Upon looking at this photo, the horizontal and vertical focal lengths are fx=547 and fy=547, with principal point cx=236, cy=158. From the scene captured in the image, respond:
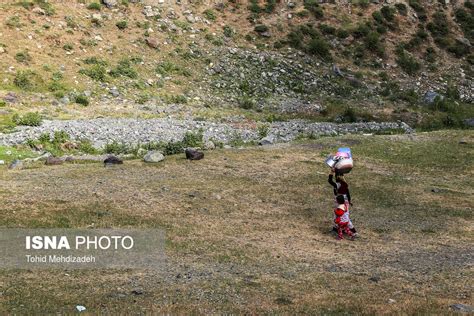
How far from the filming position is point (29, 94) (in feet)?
113

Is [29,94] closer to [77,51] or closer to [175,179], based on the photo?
[77,51]

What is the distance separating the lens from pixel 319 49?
49.0 meters

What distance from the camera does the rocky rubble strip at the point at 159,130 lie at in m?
27.2

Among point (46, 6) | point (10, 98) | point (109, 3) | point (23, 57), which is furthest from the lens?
point (109, 3)

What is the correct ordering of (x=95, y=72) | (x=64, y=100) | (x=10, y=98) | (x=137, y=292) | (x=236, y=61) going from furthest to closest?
(x=236, y=61) → (x=95, y=72) → (x=64, y=100) → (x=10, y=98) → (x=137, y=292)

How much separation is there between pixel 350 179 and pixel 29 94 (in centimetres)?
2212

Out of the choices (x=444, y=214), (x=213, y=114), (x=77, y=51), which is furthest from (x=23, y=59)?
(x=444, y=214)

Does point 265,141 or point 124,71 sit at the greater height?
point 124,71

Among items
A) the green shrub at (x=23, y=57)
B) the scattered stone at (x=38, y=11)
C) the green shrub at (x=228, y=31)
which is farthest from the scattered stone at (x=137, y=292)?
the green shrub at (x=228, y=31)

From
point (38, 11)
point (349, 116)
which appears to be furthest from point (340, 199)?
point (38, 11)

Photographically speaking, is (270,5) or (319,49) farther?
(270,5)

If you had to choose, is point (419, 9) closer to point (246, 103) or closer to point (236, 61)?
point (236, 61)

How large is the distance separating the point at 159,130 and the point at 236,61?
16971 mm

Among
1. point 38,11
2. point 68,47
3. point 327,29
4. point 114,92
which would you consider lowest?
point 114,92
